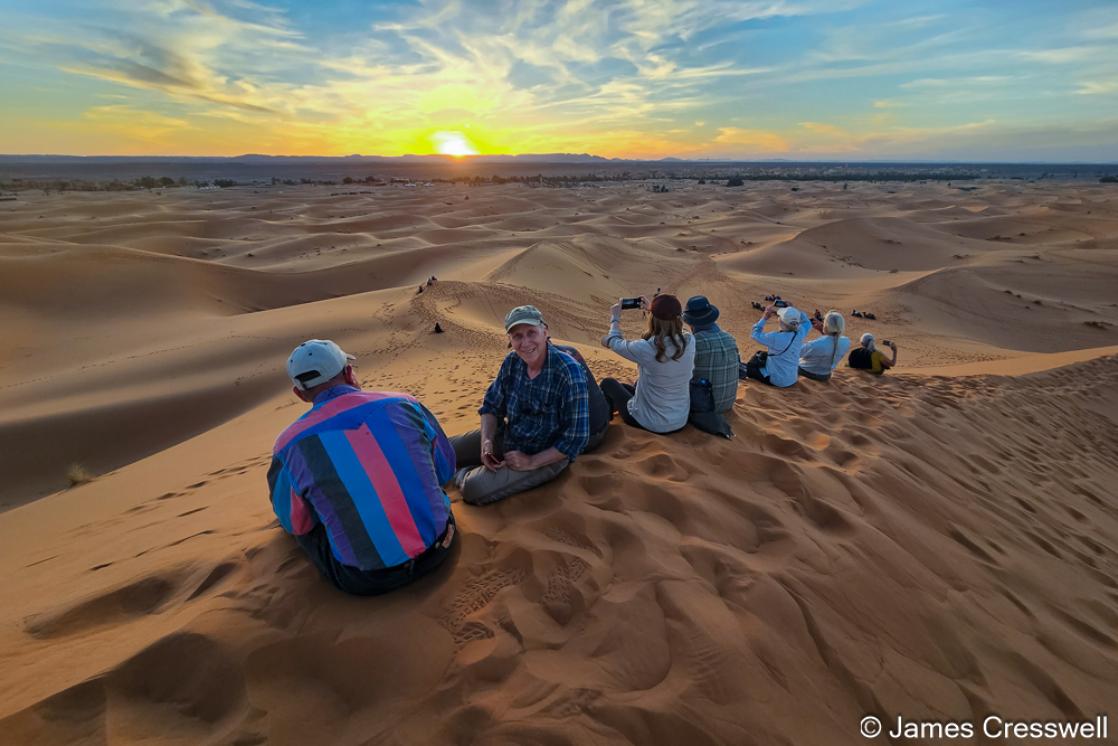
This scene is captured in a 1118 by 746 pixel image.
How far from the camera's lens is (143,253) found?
57.9ft

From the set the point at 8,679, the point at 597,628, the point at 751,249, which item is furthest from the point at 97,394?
the point at 751,249

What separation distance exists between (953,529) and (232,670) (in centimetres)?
430

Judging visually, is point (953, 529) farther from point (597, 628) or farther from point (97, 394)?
point (97, 394)

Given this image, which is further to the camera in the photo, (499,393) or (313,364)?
(499,393)

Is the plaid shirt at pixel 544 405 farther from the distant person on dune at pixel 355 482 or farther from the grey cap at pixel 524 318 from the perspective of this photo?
the distant person on dune at pixel 355 482

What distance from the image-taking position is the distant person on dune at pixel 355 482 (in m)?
2.41

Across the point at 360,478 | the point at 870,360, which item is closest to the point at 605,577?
the point at 360,478

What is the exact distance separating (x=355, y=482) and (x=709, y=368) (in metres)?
3.00

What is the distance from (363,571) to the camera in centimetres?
252

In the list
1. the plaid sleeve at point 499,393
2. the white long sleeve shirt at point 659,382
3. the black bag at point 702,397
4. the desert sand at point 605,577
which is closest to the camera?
the desert sand at point 605,577

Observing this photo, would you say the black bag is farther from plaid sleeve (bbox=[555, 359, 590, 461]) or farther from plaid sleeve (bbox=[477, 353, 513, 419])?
plaid sleeve (bbox=[477, 353, 513, 419])

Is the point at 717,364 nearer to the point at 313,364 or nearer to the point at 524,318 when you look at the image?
the point at 524,318

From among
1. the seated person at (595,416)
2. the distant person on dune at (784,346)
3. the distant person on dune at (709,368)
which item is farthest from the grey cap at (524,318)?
the distant person on dune at (784,346)

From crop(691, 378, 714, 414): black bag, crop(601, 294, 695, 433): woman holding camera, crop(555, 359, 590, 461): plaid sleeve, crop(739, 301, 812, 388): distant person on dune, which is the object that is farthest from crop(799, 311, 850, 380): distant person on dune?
crop(555, 359, 590, 461): plaid sleeve
